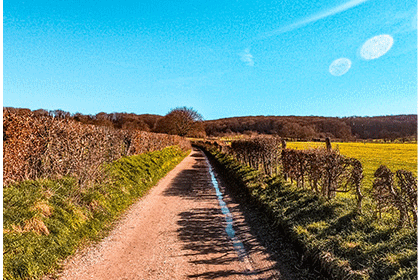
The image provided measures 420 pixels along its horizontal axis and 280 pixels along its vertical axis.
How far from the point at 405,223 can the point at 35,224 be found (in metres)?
7.89

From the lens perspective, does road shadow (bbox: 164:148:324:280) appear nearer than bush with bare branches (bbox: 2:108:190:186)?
Yes

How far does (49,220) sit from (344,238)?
6.63 meters

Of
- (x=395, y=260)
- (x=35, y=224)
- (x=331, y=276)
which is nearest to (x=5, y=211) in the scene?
(x=35, y=224)

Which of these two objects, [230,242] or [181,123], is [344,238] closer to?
[230,242]

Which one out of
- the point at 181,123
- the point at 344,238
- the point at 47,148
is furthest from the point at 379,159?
the point at 181,123

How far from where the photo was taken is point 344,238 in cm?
560

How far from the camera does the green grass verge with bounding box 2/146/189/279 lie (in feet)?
15.2

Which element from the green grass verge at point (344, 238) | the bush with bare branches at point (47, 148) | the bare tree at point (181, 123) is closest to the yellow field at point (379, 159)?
the green grass verge at point (344, 238)

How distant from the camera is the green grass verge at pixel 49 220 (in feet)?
15.2

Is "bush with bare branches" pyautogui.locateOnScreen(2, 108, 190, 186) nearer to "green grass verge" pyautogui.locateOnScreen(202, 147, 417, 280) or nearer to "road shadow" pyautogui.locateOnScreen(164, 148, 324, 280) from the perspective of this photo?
"road shadow" pyautogui.locateOnScreen(164, 148, 324, 280)

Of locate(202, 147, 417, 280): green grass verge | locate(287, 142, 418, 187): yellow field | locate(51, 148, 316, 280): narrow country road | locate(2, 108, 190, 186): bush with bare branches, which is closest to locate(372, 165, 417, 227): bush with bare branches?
locate(202, 147, 417, 280): green grass verge

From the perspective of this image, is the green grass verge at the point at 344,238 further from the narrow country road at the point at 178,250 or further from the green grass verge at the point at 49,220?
the green grass verge at the point at 49,220

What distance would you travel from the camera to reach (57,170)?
8945 millimetres

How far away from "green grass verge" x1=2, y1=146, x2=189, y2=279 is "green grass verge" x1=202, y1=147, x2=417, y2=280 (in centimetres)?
513
